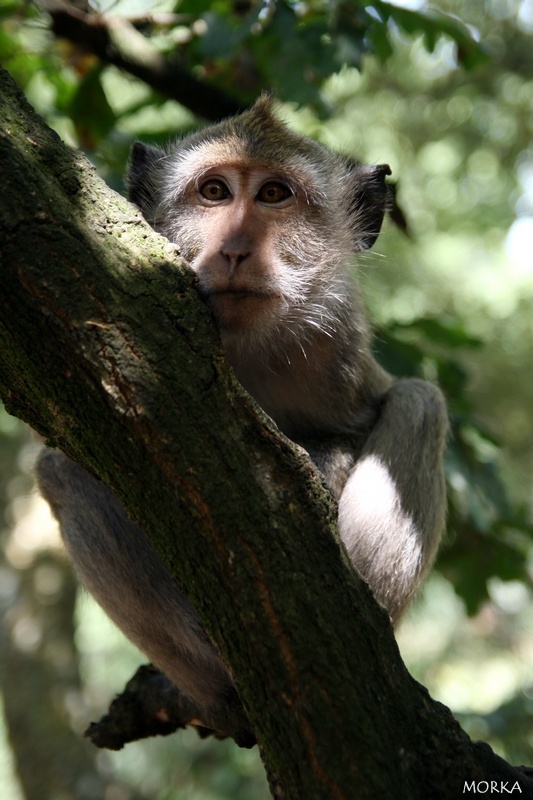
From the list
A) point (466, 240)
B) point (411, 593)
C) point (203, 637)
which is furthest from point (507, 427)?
point (203, 637)

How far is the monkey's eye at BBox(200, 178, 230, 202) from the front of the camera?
533cm

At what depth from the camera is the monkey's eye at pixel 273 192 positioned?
17.4 ft

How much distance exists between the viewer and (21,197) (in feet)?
10.0

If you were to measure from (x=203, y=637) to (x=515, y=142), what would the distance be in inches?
508

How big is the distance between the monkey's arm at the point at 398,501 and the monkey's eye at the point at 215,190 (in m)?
1.77

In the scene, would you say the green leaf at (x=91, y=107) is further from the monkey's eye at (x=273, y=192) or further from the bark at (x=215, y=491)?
the bark at (x=215, y=491)

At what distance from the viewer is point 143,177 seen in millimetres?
5922

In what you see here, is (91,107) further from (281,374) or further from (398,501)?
(398,501)

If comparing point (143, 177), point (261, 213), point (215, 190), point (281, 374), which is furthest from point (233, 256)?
point (143, 177)

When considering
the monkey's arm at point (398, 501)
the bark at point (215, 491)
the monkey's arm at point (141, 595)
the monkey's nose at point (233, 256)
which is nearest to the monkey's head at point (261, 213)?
the monkey's nose at point (233, 256)

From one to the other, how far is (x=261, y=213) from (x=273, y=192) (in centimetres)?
29

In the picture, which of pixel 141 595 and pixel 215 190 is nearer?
pixel 141 595

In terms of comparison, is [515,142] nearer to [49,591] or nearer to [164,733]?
[49,591]

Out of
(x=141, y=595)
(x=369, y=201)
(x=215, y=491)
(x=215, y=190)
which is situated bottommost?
(x=215, y=491)
